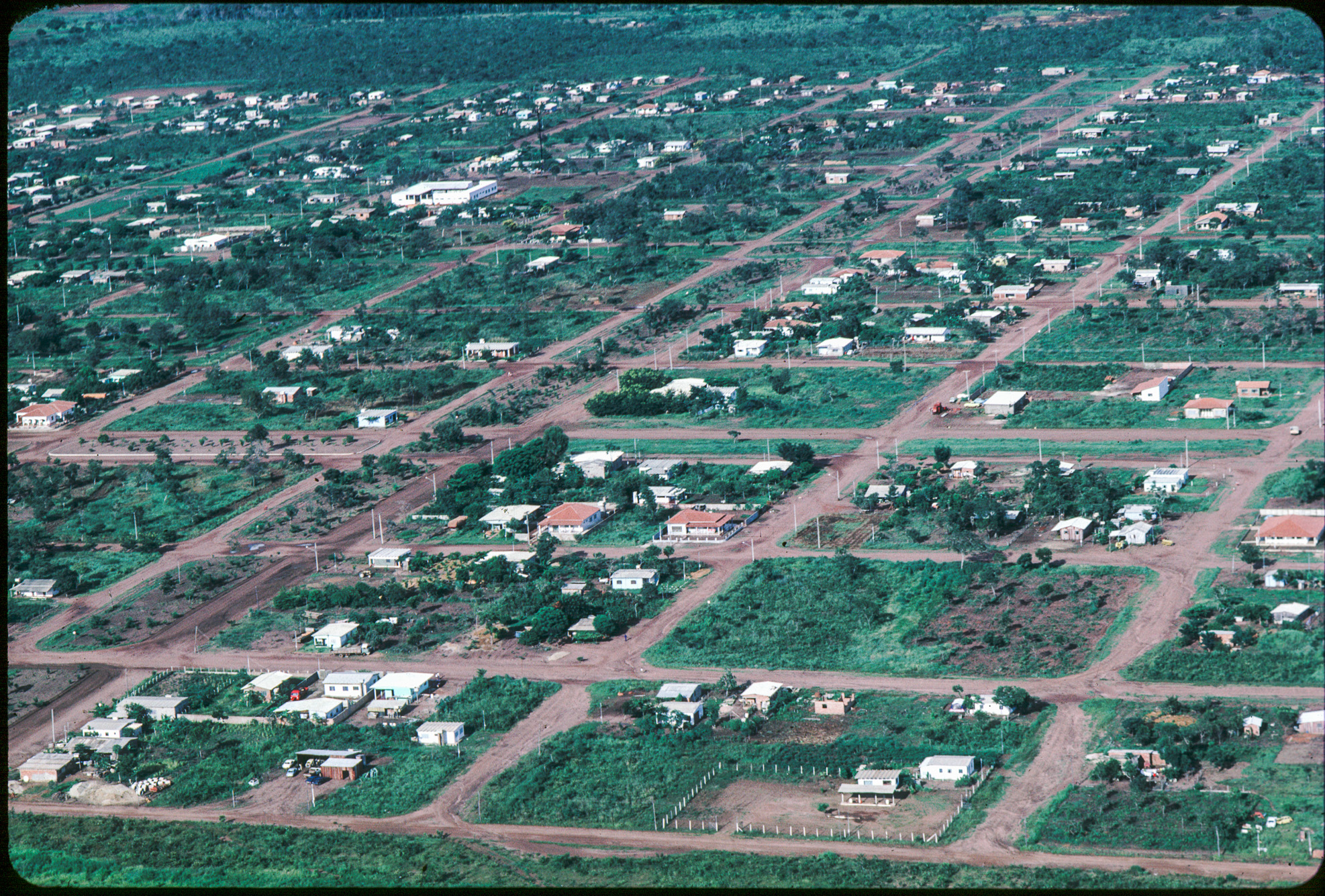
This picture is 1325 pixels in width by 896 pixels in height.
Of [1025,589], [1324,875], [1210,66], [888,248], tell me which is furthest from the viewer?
[1210,66]

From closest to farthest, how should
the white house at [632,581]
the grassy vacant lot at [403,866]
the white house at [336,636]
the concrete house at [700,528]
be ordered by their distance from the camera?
the grassy vacant lot at [403,866], the white house at [336,636], the white house at [632,581], the concrete house at [700,528]

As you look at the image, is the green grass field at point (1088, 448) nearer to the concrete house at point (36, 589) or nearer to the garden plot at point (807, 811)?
the garden plot at point (807, 811)

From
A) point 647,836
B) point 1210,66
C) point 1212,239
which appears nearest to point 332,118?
point 1210,66

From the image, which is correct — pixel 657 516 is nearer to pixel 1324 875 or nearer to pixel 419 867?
pixel 419 867

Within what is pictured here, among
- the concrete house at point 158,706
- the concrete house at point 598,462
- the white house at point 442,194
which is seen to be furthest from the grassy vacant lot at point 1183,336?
the white house at point 442,194

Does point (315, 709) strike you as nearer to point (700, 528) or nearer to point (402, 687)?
point (402, 687)

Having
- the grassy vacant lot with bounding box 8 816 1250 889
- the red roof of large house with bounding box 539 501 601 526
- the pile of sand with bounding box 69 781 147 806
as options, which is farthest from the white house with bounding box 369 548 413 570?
the grassy vacant lot with bounding box 8 816 1250 889
